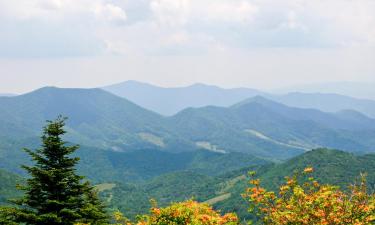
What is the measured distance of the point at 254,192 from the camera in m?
22.1

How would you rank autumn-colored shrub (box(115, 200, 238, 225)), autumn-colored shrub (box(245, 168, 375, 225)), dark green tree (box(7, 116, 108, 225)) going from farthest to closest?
dark green tree (box(7, 116, 108, 225))
autumn-colored shrub (box(115, 200, 238, 225))
autumn-colored shrub (box(245, 168, 375, 225))

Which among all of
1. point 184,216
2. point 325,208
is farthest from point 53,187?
point 325,208

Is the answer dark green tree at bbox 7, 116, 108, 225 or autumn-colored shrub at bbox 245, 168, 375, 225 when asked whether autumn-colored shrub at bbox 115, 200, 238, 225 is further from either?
dark green tree at bbox 7, 116, 108, 225

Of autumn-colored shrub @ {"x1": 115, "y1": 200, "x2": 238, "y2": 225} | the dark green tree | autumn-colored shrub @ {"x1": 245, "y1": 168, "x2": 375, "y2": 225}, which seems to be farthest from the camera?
the dark green tree

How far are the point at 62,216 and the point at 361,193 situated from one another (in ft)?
73.3

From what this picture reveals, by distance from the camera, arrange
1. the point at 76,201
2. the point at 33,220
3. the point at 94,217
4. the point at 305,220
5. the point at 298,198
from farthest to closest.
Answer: the point at 94,217, the point at 76,201, the point at 33,220, the point at 298,198, the point at 305,220

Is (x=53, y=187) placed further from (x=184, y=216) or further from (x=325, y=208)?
(x=325, y=208)

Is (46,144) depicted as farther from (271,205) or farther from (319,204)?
(319,204)

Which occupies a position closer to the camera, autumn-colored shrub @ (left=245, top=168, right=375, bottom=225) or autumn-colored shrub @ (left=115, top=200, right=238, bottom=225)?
autumn-colored shrub @ (left=245, top=168, right=375, bottom=225)

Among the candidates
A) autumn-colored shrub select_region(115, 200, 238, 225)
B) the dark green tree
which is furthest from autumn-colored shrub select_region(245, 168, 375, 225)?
the dark green tree

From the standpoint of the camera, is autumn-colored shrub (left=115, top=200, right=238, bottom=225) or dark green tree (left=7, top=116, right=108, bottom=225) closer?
autumn-colored shrub (left=115, top=200, right=238, bottom=225)

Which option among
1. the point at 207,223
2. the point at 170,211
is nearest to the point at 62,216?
the point at 170,211

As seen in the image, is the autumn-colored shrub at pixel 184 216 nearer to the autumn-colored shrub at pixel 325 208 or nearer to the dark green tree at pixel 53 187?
the autumn-colored shrub at pixel 325 208

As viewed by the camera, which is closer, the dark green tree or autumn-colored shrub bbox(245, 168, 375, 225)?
autumn-colored shrub bbox(245, 168, 375, 225)
